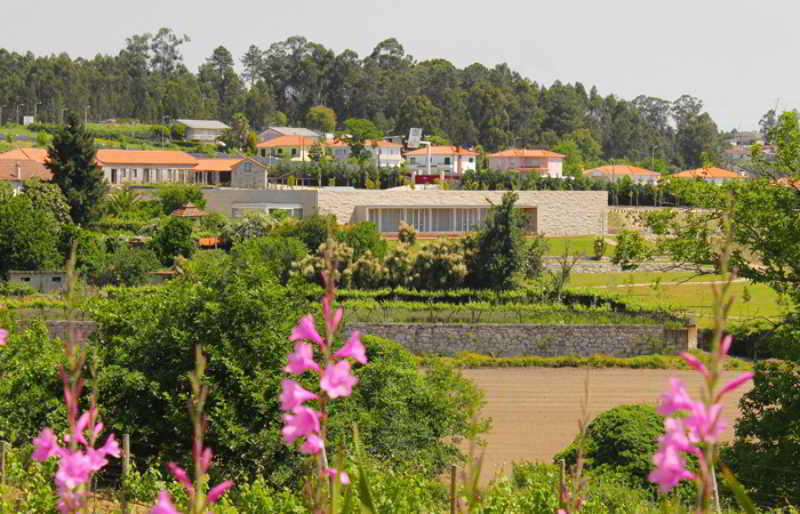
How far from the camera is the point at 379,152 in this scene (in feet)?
275

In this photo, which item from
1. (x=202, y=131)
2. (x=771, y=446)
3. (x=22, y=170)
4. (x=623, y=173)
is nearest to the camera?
(x=771, y=446)

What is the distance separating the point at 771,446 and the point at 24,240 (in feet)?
93.6

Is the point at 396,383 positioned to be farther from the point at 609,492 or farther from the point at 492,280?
the point at 492,280

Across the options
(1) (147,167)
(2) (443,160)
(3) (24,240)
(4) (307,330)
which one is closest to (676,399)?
(4) (307,330)

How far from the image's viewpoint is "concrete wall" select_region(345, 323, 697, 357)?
30.4 m

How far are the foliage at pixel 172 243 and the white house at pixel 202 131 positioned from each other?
5549 cm

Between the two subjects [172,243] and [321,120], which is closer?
[172,243]

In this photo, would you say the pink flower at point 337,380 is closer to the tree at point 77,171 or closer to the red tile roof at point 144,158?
the tree at point 77,171

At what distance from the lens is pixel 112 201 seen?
51531 mm

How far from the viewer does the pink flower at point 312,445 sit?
2.07m

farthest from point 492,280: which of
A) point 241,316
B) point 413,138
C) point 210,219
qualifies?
point 413,138

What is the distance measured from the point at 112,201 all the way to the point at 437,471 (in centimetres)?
3865

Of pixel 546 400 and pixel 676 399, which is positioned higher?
pixel 676 399

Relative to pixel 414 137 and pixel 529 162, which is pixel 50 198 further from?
pixel 414 137
